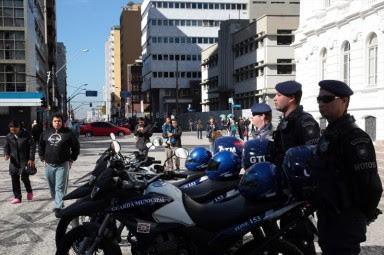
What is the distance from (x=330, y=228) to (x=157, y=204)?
4.60 ft

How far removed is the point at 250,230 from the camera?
377cm

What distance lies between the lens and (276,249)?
3756mm

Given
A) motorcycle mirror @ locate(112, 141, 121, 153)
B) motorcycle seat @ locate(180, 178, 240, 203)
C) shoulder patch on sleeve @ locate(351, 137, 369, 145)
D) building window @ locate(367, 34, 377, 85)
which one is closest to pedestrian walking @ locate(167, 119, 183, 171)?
motorcycle mirror @ locate(112, 141, 121, 153)

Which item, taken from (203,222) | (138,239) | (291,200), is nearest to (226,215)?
(203,222)

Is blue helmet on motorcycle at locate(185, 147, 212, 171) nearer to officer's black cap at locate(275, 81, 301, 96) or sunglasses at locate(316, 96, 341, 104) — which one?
officer's black cap at locate(275, 81, 301, 96)

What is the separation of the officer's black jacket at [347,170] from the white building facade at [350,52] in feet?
65.4

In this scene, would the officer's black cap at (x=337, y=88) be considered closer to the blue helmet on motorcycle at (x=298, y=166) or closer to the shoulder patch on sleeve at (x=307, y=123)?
the blue helmet on motorcycle at (x=298, y=166)

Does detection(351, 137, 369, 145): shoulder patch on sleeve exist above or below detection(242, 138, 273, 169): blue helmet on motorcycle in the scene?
above

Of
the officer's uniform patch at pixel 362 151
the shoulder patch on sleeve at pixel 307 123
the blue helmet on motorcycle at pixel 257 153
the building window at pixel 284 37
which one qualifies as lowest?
the blue helmet on motorcycle at pixel 257 153

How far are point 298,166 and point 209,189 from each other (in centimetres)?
153

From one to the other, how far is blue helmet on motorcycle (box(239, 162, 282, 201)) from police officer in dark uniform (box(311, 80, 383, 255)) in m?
0.45

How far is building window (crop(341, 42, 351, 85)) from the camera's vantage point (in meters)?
26.2

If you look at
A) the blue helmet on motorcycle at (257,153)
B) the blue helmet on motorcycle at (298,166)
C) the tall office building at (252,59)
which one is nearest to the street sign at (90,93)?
the tall office building at (252,59)

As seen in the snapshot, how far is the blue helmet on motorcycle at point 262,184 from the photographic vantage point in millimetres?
3748
